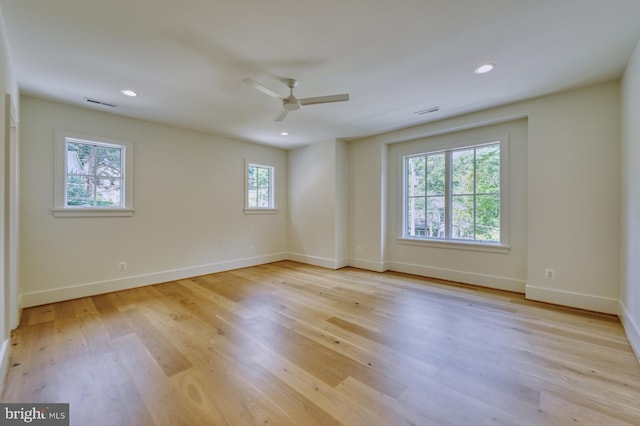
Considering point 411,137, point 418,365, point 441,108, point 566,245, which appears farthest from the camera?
point 411,137

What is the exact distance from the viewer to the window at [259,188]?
562cm

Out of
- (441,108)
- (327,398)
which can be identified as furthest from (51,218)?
(441,108)

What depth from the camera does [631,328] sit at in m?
2.43

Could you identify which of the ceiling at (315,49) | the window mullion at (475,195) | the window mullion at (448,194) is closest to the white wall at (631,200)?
the ceiling at (315,49)

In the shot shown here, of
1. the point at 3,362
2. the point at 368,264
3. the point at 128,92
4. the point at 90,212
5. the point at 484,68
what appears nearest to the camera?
the point at 3,362

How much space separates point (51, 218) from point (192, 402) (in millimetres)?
3327

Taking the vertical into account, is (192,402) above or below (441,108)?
below

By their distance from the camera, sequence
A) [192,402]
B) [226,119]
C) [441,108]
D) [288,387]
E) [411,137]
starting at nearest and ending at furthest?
[192,402]
[288,387]
[441,108]
[226,119]
[411,137]

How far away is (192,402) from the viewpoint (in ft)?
5.51

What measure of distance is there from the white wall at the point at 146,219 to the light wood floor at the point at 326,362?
54cm

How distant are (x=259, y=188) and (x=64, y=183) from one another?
10.1 ft

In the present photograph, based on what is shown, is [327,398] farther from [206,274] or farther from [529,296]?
[206,274]

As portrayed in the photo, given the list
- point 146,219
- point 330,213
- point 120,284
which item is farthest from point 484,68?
point 120,284

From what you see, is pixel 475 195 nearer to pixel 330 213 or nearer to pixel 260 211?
pixel 330 213
